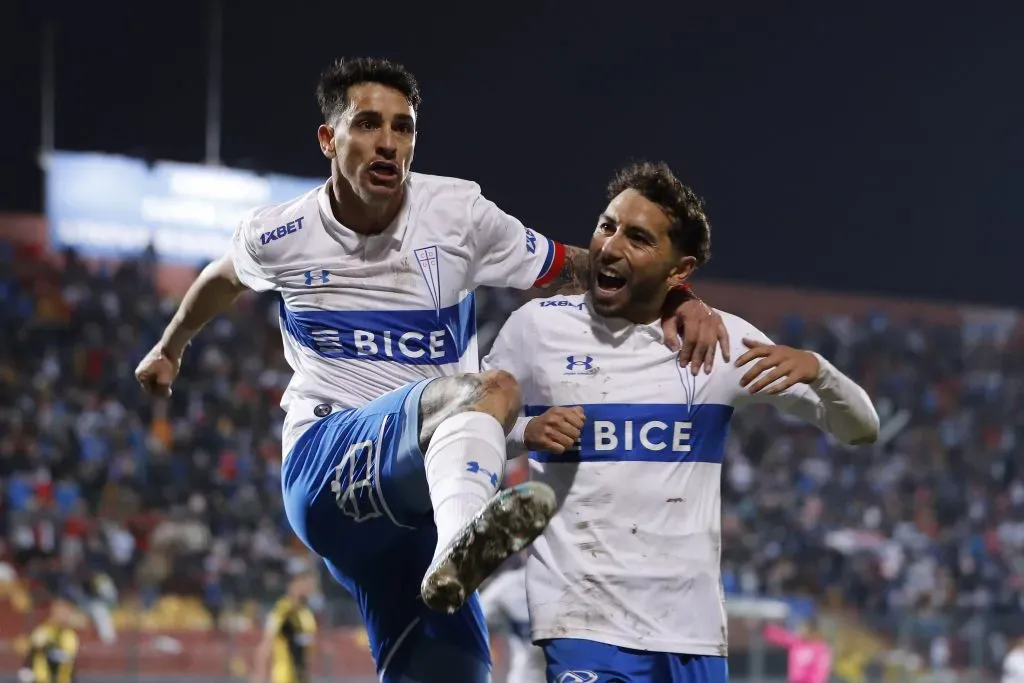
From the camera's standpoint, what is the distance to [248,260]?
4.01 metres

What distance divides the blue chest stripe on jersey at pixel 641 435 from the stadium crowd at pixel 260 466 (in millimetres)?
8862

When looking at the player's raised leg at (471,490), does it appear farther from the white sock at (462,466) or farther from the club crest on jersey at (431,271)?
the club crest on jersey at (431,271)

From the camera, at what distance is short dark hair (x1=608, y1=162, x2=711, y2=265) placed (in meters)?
3.71

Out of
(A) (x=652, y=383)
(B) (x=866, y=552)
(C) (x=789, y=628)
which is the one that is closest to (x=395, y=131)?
(A) (x=652, y=383)

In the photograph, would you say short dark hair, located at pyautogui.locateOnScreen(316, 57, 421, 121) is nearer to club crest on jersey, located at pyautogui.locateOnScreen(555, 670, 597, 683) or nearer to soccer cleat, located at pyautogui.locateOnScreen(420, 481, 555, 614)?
soccer cleat, located at pyautogui.locateOnScreen(420, 481, 555, 614)

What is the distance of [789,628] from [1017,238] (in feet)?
50.0

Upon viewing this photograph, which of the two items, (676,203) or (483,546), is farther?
(676,203)

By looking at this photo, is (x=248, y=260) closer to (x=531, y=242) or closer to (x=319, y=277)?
(x=319, y=277)

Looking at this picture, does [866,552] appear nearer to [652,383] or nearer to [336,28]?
[336,28]

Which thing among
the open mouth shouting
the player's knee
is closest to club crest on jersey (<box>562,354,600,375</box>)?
the player's knee

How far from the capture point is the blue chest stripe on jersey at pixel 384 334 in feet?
12.6

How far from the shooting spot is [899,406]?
21.0 meters

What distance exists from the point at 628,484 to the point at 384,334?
2.80ft

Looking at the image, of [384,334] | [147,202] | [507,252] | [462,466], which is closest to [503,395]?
[462,466]
